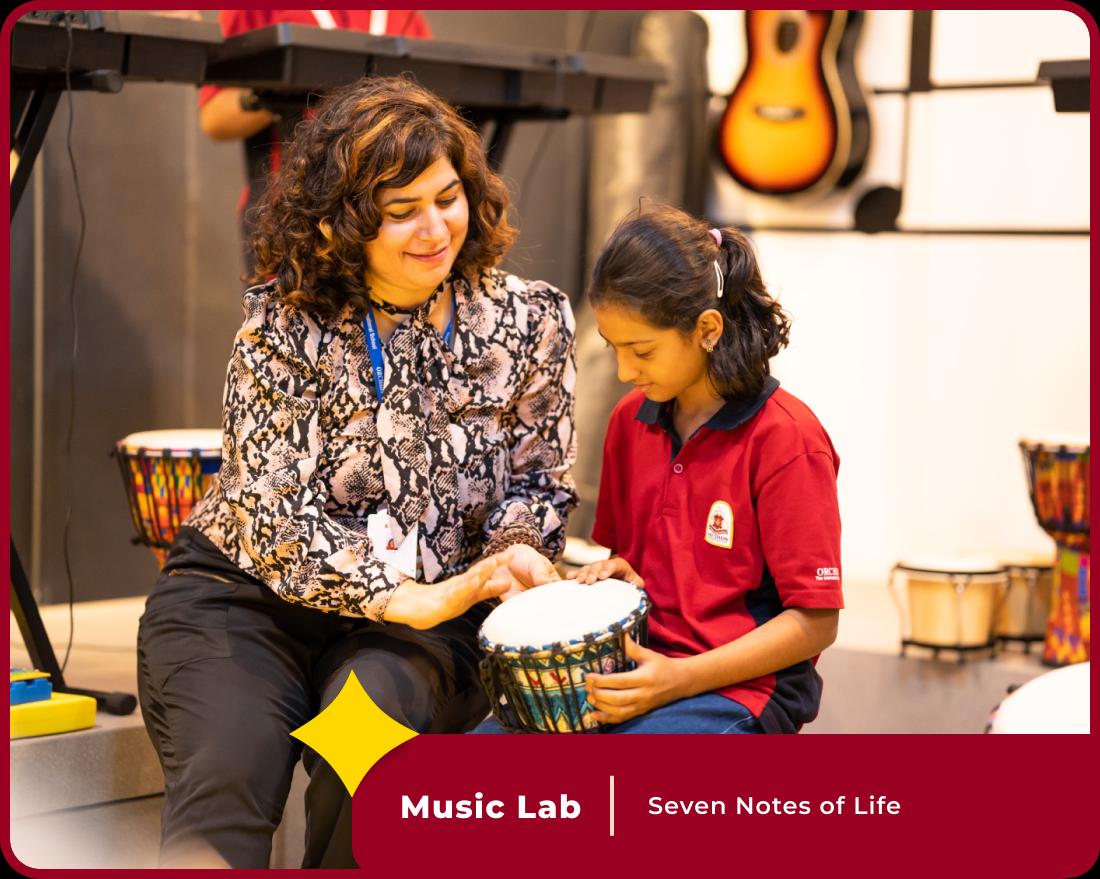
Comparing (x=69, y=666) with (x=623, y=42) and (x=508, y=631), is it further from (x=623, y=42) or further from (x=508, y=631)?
(x=623, y=42)

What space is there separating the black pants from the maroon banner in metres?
0.26

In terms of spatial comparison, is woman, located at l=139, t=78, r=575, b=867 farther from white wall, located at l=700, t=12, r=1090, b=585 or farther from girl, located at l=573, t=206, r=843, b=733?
white wall, located at l=700, t=12, r=1090, b=585

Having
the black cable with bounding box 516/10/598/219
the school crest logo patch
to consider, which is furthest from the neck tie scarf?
the black cable with bounding box 516/10/598/219

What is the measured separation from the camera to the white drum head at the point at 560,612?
6.13 feet

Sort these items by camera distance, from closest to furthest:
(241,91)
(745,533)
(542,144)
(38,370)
A: (745,533)
(241,91)
(38,370)
(542,144)

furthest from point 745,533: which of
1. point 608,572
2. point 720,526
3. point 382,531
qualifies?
point 382,531

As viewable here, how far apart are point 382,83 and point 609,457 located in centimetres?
67

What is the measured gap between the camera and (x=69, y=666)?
9.90 feet

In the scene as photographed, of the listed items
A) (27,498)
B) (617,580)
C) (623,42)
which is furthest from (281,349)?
(623,42)

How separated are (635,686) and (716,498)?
1.01 feet

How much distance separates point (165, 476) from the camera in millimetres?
2865

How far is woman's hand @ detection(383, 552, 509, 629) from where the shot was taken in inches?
79.8

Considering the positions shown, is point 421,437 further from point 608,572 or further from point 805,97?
point 805,97

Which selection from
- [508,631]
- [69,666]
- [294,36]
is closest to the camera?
[508,631]
